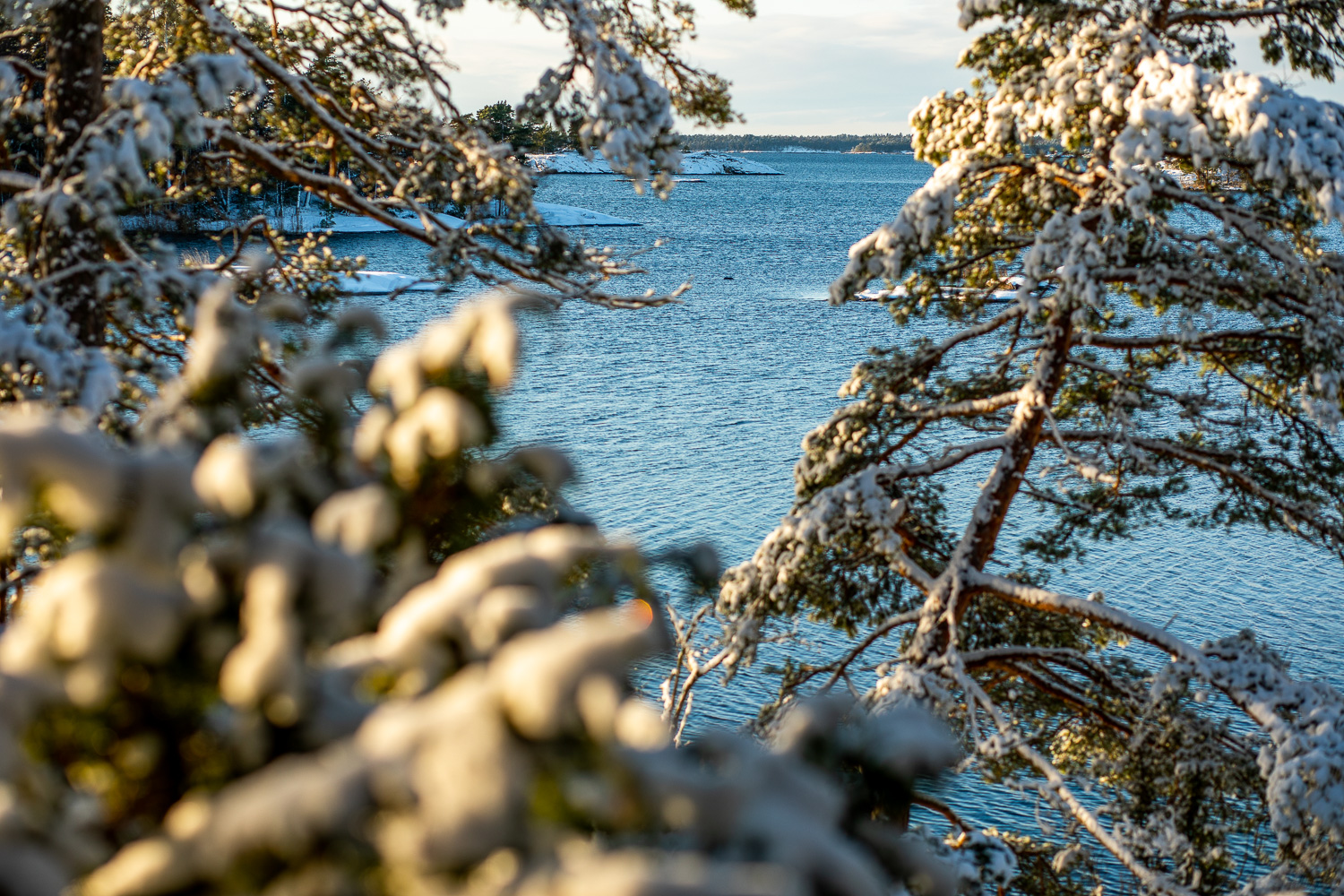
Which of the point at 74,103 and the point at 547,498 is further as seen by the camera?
the point at 547,498

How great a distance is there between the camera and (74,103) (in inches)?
199

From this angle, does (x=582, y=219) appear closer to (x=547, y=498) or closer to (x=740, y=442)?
(x=740, y=442)

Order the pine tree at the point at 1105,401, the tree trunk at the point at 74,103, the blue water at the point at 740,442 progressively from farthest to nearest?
the blue water at the point at 740,442 < the pine tree at the point at 1105,401 < the tree trunk at the point at 74,103

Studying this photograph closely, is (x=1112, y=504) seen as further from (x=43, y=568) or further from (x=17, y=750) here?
(x=17, y=750)

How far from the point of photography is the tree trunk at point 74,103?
4707mm

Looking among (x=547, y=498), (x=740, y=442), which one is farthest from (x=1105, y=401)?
(x=740, y=442)

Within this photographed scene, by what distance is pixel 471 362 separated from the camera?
1.81m

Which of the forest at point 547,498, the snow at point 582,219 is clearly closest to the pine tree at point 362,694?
the forest at point 547,498

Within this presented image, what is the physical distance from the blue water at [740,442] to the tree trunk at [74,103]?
86.1 inches

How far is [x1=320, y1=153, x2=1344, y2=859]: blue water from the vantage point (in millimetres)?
16281

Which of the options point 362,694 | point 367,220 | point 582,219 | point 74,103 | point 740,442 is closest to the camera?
point 362,694

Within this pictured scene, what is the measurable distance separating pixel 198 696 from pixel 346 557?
32cm

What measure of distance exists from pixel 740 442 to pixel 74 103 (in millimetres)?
17697

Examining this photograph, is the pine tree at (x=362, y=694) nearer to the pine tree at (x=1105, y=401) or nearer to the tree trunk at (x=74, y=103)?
the tree trunk at (x=74, y=103)
